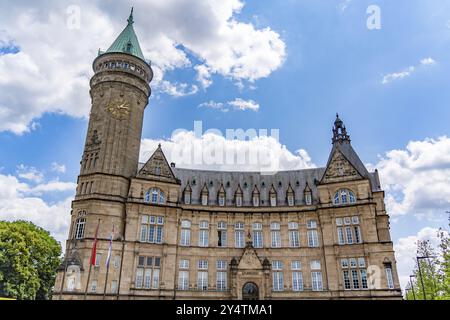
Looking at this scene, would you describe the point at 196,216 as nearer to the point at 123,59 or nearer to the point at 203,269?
the point at 203,269

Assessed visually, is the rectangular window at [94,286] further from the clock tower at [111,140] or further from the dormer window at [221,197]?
the dormer window at [221,197]

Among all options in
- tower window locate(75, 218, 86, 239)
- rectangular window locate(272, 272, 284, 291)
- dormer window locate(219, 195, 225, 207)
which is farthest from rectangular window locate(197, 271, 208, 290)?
tower window locate(75, 218, 86, 239)

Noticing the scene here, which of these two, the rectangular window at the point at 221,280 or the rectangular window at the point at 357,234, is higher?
the rectangular window at the point at 357,234

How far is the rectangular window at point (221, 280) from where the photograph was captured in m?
42.5

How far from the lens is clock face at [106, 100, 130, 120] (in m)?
46.1

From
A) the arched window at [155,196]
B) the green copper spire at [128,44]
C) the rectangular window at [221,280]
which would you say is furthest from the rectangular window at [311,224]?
the green copper spire at [128,44]

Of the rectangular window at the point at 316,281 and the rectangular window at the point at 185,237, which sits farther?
the rectangular window at the point at 185,237

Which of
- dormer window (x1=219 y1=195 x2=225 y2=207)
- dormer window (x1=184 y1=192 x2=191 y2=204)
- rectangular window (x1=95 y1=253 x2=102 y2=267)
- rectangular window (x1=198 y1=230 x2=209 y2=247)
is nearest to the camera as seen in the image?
rectangular window (x1=95 y1=253 x2=102 y2=267)

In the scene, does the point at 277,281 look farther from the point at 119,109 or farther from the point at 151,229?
the point at 119,109

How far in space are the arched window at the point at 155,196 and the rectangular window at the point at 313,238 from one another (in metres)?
20.5

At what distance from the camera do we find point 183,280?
4194 cm

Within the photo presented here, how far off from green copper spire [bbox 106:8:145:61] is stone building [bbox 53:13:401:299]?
1.18ft

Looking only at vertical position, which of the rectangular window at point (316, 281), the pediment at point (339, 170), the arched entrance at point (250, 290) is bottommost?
the arched entrance at point (250, 290)

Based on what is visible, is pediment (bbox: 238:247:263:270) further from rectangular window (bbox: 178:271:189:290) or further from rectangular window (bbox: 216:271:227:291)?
rectangular window (bbox: 178:271:189:290)
